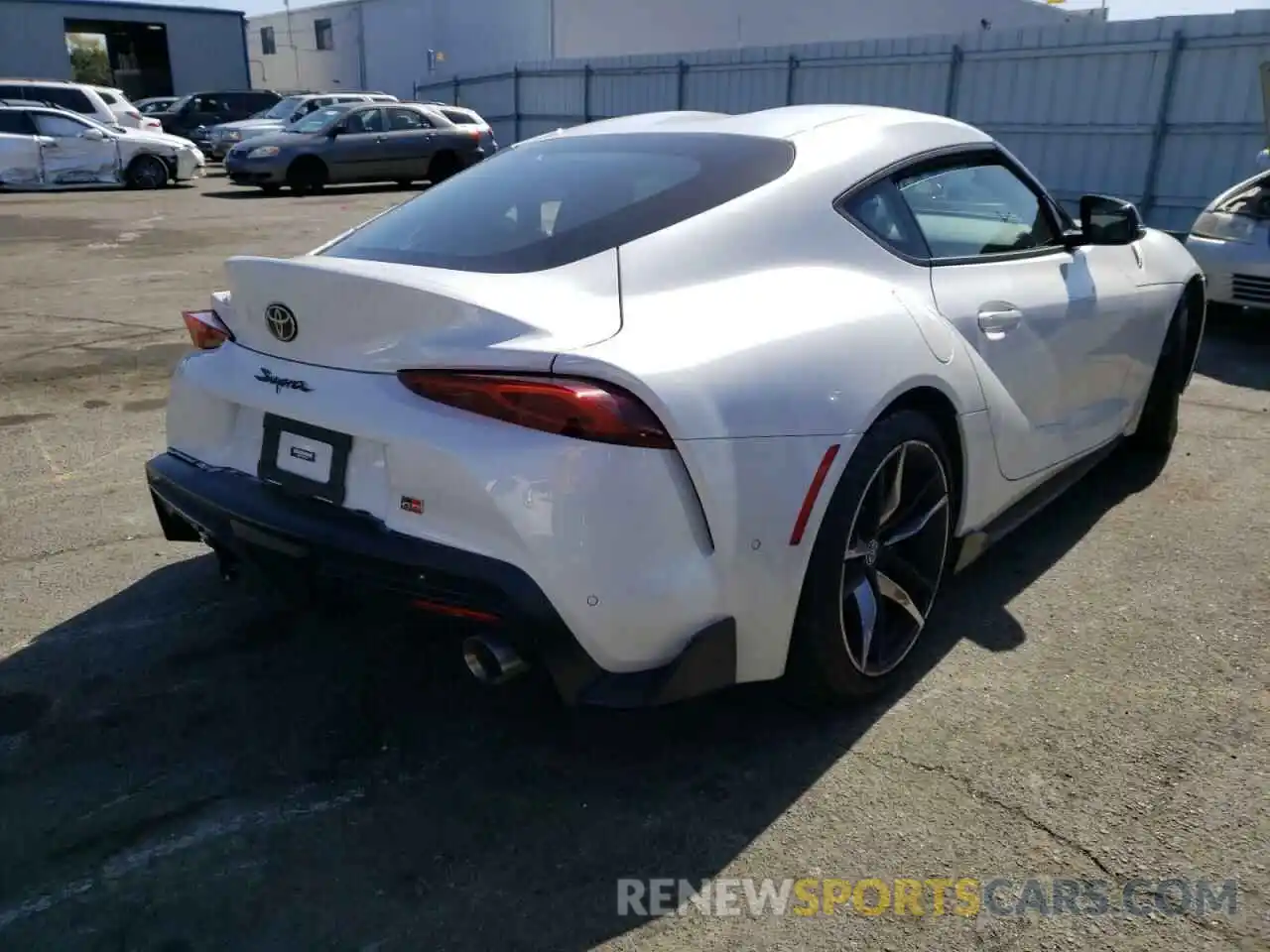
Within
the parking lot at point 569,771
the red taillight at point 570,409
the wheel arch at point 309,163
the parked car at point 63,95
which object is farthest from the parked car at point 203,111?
the red taillight at point 570,409

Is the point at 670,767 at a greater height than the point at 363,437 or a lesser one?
lesser

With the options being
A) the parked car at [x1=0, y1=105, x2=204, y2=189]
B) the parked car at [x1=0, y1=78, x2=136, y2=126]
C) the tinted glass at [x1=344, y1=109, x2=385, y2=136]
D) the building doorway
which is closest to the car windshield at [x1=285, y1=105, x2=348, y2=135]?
the tinted glass at [x1=344, y1=109, x2=385, y2=136]

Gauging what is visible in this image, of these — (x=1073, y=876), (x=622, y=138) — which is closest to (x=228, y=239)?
(x=622, y=138)

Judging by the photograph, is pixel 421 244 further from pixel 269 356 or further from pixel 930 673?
pixel 930 673

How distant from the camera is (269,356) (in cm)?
268

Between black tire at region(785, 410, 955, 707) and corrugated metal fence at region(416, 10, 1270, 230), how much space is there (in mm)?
12418

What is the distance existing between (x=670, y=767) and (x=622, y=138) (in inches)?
75.2

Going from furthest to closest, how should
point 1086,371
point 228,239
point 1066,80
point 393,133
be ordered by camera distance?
1. point 393,133
2. point 1066,80
3. point 228,239
4. point 1086,371

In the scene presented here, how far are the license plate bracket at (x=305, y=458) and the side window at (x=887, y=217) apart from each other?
5.01 ft

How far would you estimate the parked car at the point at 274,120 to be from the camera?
23.7m

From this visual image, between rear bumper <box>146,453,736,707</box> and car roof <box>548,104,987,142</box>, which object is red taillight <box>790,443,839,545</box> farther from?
car roof <box>548,104,987,142</box>

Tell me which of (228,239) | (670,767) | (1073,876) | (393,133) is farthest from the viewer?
(393,133)

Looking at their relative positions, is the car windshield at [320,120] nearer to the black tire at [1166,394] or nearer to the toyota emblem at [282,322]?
the black tire at [1166,394]

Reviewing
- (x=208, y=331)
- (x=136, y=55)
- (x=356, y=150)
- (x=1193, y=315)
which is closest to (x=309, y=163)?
(x=356, y=150)
